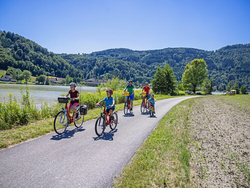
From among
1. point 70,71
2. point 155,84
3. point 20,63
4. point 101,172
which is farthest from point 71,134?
point 70,71

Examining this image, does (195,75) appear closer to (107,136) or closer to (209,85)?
(209,85)

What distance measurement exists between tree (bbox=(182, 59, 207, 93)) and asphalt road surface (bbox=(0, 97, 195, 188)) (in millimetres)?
54235

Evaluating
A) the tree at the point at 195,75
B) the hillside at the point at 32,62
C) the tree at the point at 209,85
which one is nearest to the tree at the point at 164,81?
the tree at the point at 195,75

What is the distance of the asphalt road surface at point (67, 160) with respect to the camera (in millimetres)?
3127

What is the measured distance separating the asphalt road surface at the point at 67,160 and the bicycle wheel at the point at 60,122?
0.31 metres

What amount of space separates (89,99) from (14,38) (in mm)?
205477

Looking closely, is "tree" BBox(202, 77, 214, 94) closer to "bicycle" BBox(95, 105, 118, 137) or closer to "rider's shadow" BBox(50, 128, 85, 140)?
"bicycle" BBox(95, 105, 118, 137)

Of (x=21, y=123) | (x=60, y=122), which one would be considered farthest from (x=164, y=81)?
(x=21, y=123)

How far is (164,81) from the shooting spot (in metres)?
38.8

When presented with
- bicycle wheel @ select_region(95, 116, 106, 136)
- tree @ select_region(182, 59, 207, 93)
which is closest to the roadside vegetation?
bicycle wheel @ select_region(95, 116, 106, 136)

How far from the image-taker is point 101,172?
349 cm

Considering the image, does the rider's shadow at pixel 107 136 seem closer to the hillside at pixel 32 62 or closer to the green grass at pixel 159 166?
the green grass at pixel 159 166

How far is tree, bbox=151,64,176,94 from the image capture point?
38844 millimetres

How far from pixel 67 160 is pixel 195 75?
57.5 meters
